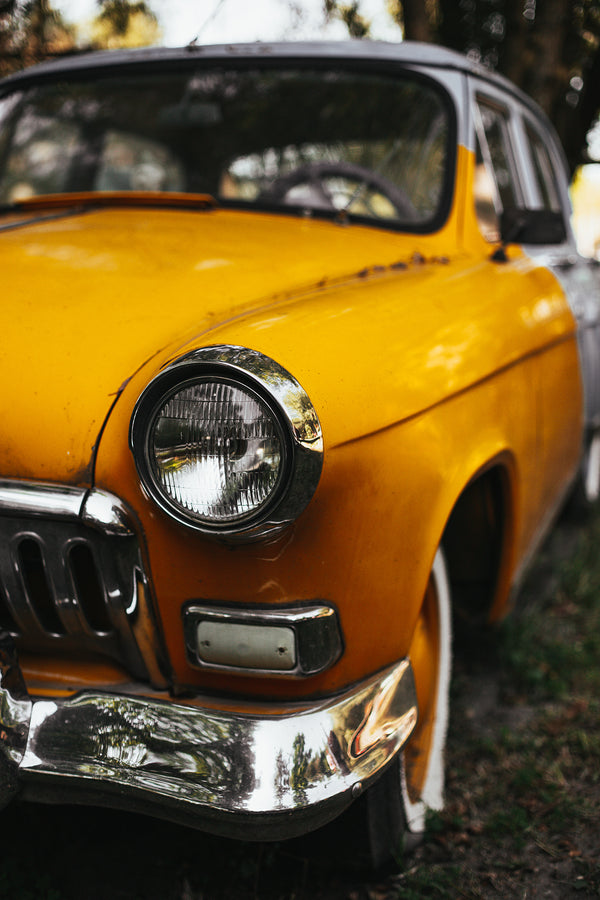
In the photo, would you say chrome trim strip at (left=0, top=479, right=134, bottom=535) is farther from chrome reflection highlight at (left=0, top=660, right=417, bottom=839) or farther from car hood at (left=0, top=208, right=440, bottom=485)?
chrome reflection highlight at (left=0, top=660, right=417, bottom=839)

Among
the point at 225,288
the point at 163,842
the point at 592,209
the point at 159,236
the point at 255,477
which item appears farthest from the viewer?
the point at 592,209

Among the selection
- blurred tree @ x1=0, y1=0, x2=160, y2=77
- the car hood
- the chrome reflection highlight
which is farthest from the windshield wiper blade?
blurred tree @ x1=0, y1=0, x2=160, y2=77

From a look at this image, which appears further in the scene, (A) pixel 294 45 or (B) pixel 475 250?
(A) pixel 294 45

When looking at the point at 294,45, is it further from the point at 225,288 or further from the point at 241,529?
the point at 241,529

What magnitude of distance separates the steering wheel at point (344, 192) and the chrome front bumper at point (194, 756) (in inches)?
59.6

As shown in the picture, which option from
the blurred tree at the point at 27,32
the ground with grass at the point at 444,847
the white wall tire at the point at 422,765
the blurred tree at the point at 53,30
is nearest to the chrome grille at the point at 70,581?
the ground with grass at the point at 444,847

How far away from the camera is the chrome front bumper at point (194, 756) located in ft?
3.89

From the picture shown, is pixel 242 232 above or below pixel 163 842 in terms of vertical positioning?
above

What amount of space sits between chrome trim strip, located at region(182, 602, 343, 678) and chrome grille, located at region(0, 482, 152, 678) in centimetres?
10

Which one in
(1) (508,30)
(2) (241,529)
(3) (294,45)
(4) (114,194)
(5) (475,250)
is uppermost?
(1) (508,30)

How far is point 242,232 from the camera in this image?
81.7 inches

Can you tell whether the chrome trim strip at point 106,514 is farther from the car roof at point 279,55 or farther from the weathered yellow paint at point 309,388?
the car roof at point 279,55

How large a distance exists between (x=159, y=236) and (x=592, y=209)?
21.1 m

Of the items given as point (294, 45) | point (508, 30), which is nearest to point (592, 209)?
point (508, 30)
